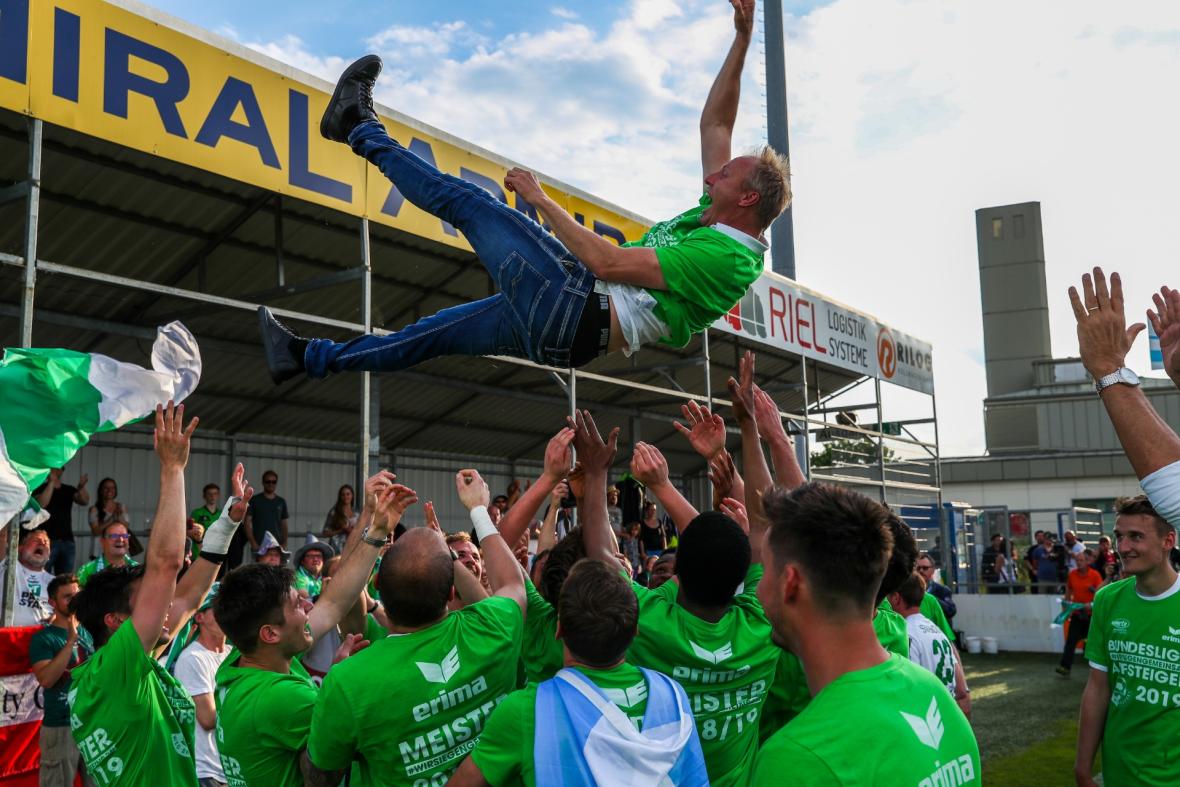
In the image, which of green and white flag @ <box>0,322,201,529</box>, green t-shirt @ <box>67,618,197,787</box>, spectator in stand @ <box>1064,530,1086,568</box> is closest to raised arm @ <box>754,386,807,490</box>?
green t-shirt @ <box>67,618,197,787</box>

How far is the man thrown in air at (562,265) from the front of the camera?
14.3 ft

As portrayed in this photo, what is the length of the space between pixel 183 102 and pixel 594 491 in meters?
5.97

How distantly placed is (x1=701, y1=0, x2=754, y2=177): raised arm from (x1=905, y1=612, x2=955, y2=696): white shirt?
240cm

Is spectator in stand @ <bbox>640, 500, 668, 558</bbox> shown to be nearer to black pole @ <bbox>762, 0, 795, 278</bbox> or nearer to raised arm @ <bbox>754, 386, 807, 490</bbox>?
raised arm @ <bbox>754, 386, 807, 490</bbox>

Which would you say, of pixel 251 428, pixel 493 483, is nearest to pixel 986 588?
pixel 493 483

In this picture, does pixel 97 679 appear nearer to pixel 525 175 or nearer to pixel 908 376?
pixel 525 175

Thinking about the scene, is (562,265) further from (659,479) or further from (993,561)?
(993,561)

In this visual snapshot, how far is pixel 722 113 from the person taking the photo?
5.07m

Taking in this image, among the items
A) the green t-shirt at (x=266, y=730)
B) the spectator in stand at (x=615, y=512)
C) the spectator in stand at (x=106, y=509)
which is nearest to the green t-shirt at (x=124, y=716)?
the green t-shirt at (x=266, y=730)

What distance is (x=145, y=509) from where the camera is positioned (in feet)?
49.6

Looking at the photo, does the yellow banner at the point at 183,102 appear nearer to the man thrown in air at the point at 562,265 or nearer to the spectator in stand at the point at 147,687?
the man thrown in air at the point at 562,265

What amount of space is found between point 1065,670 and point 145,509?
13667 millimetres

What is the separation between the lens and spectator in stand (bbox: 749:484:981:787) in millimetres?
1843

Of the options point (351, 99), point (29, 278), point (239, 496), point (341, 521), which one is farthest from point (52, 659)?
point (341, 521)
